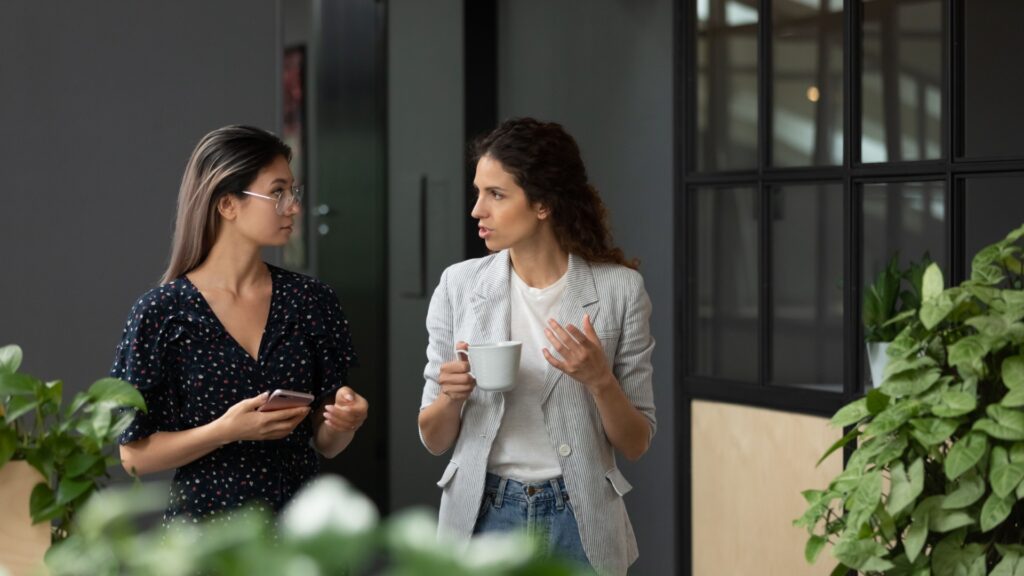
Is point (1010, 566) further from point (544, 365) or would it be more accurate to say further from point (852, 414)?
point (544, 365)

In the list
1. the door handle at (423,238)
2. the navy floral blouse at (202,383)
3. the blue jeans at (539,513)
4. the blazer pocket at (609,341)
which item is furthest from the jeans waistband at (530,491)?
the door handle at (423,238)

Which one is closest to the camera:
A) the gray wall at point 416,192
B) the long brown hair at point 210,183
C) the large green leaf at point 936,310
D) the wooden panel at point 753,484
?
the large green leaf at point 936,310

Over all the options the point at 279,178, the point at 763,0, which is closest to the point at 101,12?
the point at 279,178

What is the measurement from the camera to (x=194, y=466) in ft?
7.11

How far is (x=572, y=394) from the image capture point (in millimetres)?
2307

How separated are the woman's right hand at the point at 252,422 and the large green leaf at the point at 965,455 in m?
1.04

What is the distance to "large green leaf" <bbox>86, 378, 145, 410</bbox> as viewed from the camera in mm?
1352

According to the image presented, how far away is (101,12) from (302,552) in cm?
276

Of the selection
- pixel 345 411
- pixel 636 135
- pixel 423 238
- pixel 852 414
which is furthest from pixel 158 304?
pixel 423 238

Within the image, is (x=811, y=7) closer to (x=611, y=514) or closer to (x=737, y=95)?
(x=737, y=95)

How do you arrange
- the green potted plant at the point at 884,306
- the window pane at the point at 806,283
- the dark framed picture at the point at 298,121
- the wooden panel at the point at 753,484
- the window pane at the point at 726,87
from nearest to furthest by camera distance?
the green potted plant at the point at 884,306, the wooden panel at the point at 753,484, the window pane at the point at 806,283, the window pane at the point at 726,87, the dark framed picture at the point at 298,121

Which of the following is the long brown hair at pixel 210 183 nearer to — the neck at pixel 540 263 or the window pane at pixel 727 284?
the neck at pixel 540 263

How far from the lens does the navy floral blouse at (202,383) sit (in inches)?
84.6

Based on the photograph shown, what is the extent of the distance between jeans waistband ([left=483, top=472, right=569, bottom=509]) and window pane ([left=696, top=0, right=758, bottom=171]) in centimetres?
203
